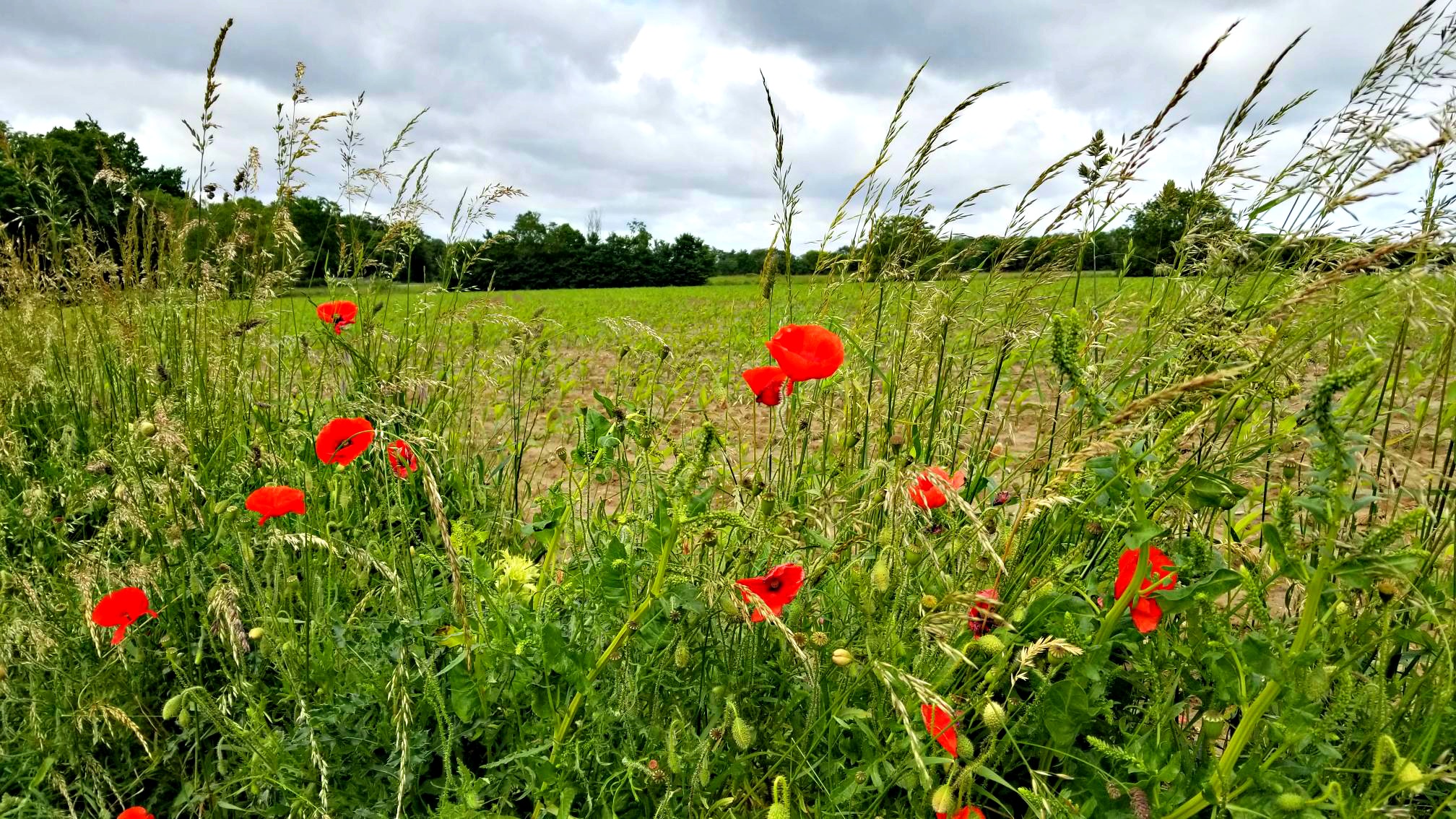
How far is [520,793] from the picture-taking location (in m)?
1.30

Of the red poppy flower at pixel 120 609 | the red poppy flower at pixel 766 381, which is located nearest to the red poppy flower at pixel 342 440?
the red poppy flower at pixel 120 609

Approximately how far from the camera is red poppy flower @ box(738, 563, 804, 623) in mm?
1101

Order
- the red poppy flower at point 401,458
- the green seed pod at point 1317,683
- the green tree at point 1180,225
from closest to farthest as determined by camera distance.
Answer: the green seed pod at point 1317,683
the red poppy flower at point 401,458
the green tree at point 1180,225

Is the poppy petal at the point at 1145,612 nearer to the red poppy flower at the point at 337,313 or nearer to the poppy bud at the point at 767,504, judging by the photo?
the poppy bud at the point at 767,504

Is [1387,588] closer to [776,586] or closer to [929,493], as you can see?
[929,493]

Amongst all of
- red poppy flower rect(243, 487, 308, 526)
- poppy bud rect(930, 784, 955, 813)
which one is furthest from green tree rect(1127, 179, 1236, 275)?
red poppy flower rect(243, 487, 308, 526)

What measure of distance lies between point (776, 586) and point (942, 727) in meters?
0.32

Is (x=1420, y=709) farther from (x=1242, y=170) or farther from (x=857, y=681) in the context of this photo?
(x=1242, y=170)

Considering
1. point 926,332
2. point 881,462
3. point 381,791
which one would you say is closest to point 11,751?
point 381,791

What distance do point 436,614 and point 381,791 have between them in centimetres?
33

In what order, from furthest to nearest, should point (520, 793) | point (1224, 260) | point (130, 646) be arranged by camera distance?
1. point (130, 646)
2. point (1224, 260)
3. point (520, 793)

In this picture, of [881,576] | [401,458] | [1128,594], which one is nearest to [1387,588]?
[1128,594]

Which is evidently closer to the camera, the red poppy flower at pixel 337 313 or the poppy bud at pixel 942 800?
the poppy bud at pixel 942 800

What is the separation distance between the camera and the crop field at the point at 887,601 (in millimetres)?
1012
